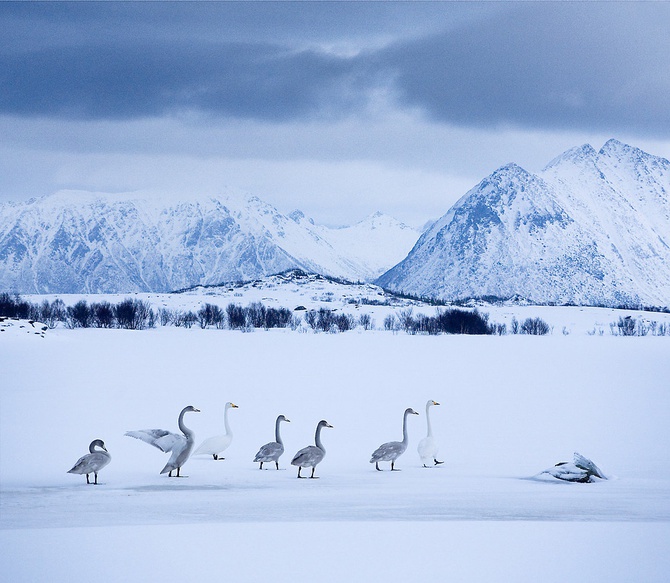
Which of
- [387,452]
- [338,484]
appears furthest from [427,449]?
[338,484]

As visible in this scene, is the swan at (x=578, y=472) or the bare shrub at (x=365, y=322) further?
the bare shrub at (x=365, y=322)

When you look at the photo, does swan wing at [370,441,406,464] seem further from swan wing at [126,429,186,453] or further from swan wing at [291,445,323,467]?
swan wing at [126,429,186,453]

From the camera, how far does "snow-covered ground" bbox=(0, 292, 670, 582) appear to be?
9891 millimetres

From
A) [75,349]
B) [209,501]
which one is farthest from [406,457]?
[75,349]

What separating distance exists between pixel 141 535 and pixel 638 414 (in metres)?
17.6

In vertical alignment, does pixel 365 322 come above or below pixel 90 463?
above

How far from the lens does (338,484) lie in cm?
1459

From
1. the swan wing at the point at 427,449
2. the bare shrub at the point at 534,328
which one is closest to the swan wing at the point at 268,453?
the swan wing at the point at 427,449

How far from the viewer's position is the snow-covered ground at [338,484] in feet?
32.4

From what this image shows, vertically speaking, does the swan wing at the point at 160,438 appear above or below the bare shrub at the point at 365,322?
below

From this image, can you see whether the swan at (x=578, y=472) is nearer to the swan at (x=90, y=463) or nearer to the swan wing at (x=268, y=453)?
the swan wing at (x=268, y=453)

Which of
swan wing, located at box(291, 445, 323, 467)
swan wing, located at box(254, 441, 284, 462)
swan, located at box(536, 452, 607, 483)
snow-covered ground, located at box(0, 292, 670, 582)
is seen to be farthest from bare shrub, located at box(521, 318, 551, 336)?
swan wing, located at box(291, 445, 323, 467)

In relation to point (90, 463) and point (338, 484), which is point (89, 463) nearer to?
point (90, 463)

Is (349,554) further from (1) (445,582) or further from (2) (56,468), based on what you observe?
(2) (56,468)
